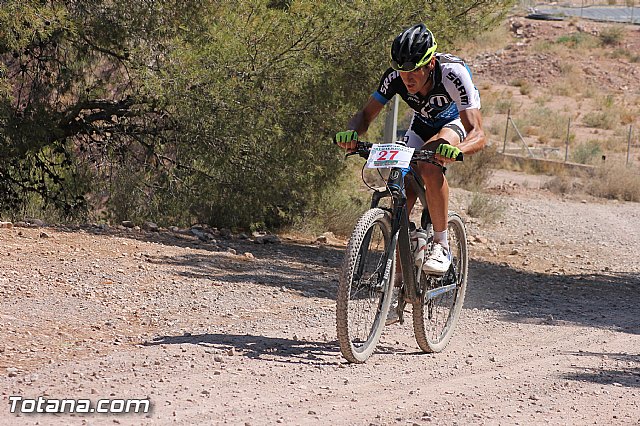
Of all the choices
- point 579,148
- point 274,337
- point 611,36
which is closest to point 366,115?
point 274,337

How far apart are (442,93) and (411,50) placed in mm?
474

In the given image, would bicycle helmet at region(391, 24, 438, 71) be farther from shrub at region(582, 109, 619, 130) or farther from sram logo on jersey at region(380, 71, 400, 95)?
shrub at region(582, 109, 619, 130)

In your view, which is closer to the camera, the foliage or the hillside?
the hillside

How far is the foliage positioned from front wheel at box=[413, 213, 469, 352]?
457 centimetres

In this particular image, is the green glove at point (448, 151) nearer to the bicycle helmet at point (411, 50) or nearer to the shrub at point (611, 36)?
the bicycle helmet at point (411, 50)

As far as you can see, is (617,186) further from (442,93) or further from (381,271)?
(381,271)

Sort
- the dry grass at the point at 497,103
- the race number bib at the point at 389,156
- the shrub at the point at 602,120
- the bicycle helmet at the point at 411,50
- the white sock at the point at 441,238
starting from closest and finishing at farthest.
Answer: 1. the race number bib at the point at 389,156
2. the bicycle helmet at the point at 411,50
3. the white sock at the point at 441,238
4. the shrub at the point at 602,120
5. the dry grass at the point at 497,103

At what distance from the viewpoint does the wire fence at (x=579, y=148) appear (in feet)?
94.9

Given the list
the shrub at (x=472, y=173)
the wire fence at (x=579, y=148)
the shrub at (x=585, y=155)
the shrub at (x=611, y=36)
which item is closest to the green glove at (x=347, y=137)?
the shrub at (x=472, y=173)

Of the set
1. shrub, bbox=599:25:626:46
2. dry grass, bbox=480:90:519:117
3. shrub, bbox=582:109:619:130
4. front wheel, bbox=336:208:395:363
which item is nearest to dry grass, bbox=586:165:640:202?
dry grass, bbox=480:90:519:117

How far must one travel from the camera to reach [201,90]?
38.2 feet

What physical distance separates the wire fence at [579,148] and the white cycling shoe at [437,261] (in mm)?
21467

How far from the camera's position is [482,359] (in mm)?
6742

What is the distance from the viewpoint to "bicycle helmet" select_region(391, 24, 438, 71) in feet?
20.2
